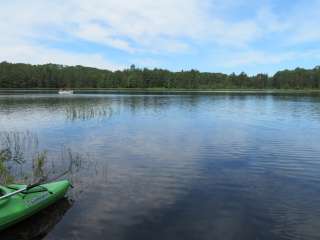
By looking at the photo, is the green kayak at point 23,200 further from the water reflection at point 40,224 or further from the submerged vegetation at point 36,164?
the submerged vegetation at point 36,164

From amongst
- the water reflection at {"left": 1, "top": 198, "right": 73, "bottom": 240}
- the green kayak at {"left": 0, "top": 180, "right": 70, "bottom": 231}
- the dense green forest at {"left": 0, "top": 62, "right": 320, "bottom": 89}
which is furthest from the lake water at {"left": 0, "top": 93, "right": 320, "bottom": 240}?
the dense green forest at {"left": 0, "top": 62, "right": 320, "bottom": 89}

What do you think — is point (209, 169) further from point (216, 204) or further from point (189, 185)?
point (216, 204)

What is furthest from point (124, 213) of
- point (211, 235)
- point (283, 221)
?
point (283, 221)

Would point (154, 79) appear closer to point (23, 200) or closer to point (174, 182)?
point (174, 182)

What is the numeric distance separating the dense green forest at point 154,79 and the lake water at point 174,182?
5970 inches

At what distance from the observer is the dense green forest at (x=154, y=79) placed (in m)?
166

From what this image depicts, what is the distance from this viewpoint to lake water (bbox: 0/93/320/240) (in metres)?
8.76

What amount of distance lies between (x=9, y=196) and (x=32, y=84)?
16648 cm

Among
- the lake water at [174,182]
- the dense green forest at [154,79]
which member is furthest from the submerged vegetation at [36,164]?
the dense green forest at [154,79]

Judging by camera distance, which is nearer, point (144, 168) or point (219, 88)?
point (144, 168)

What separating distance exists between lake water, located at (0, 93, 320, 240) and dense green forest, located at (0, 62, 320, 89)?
498 ft

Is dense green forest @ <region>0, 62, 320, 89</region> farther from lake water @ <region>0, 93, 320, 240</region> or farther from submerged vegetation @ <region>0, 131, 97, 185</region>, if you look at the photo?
submerged vegetation @ <region>0, 131, 97, 185</region>

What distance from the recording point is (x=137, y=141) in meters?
21.0

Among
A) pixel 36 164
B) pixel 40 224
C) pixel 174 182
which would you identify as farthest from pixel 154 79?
pixel 40 224
